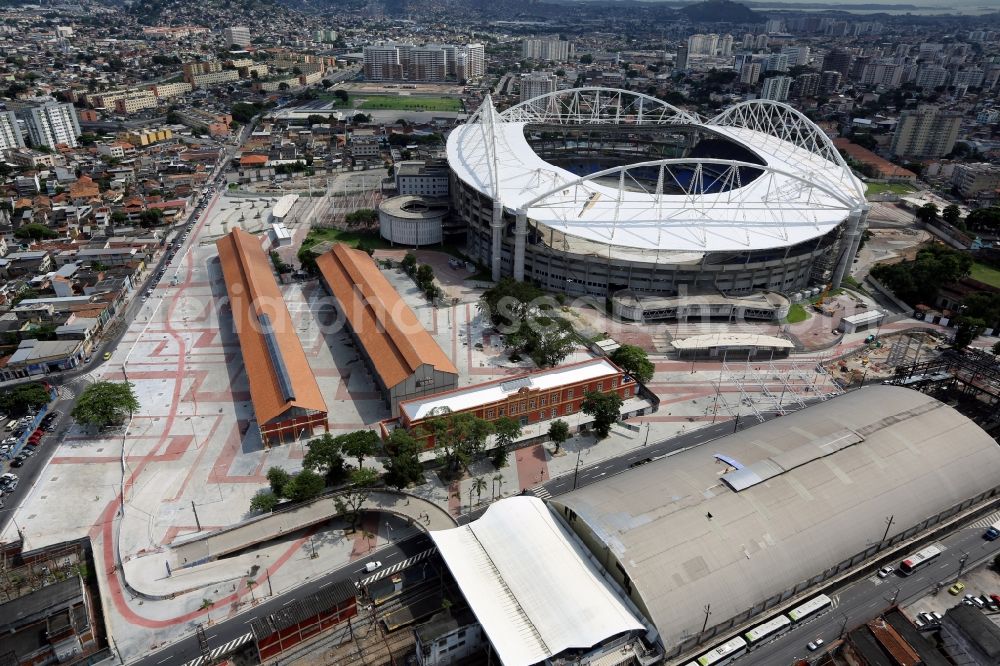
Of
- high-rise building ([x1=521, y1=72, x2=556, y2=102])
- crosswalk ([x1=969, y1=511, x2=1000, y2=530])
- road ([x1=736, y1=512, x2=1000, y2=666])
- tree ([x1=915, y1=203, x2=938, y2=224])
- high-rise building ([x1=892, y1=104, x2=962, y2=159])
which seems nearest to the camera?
road ([x1=736, y1=512, x2=1000, y2=666])

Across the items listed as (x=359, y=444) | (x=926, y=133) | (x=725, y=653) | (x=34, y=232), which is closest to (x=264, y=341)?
(x=359, y=444)

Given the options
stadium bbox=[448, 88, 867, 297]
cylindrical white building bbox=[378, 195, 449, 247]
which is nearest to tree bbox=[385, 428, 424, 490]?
stadium bbox=[448, 88, 867, 297]

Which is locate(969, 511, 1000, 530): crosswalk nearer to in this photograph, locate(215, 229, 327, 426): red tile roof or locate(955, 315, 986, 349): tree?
locate(955, 315, 986, 349): tree

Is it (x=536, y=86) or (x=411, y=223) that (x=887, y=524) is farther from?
(x=536, y=86)

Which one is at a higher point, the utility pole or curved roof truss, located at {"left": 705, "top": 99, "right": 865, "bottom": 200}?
curved roof truss, located at {"left": 705, "top": 99, "right": 865, "bottom": 200}

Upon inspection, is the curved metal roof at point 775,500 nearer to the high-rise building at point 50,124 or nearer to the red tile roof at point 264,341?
the red tile roof at point 264,341

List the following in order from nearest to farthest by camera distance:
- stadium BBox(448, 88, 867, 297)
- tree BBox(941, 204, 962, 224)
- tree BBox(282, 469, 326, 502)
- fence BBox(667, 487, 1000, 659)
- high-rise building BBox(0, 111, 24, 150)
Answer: fence BBox(667, 487, 1000, 659) < tree BBox(282, 469, 326, 502) < stadium BBox(448, 88, 867, 297) < tree BBox(941, 204, 962, 224) < high-rise building BBox(0, 111, 24, 150)

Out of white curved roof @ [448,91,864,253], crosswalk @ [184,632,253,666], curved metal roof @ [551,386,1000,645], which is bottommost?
crosswalk @ [184,632,253,666]
